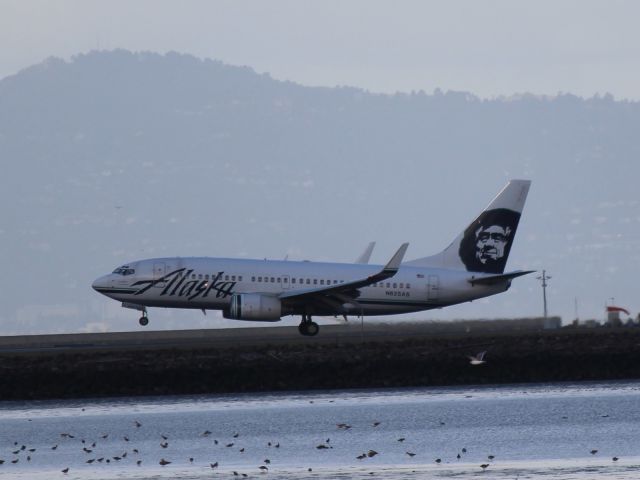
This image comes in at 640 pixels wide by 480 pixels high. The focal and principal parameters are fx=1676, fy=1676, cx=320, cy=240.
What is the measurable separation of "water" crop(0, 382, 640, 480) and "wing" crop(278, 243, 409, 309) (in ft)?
38.1

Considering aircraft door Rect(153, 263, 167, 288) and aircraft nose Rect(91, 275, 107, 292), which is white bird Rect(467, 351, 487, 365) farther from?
aircraft nose Rect(91, 275, 107, 292)

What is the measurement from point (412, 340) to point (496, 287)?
27.3 ft

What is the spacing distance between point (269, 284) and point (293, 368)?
38.7ft

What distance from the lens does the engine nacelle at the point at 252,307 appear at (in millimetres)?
67062

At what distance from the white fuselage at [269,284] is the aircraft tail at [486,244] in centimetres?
155

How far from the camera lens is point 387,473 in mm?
37281

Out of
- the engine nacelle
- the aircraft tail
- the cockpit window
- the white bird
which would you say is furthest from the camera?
the aircraft tail

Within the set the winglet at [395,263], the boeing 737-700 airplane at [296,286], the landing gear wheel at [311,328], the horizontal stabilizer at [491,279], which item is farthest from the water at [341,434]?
the landing gear wheel at [311,328]

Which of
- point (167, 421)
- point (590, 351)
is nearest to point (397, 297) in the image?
point (590, 351)

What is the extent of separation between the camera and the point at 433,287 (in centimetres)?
7038

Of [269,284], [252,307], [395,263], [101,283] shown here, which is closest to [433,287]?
[395,263]

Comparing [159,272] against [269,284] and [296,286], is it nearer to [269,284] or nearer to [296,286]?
[269,284]

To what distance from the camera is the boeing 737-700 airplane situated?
67.9m

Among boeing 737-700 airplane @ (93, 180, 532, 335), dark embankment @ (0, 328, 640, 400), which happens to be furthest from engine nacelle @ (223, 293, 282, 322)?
dark embankment @ (0, 328, 640, 400)
